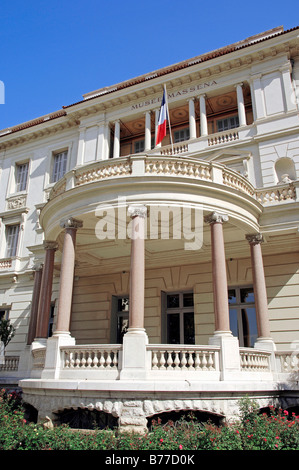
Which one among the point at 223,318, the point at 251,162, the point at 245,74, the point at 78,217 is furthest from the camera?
the point at 245,74

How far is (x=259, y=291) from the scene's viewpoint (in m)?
13.4

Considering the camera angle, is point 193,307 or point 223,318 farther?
point 193,307

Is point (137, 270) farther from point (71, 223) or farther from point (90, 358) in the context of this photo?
point (71, 223)

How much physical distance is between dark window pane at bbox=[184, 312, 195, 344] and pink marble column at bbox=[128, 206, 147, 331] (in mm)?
7200

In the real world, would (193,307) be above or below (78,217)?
below

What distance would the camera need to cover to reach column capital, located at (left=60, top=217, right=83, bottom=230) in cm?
1293

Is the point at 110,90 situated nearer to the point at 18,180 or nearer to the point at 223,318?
the point at 18,180

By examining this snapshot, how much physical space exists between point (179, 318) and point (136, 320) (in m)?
7.63

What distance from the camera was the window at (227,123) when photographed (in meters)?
20.1

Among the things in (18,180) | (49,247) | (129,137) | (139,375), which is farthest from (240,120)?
(18,180)

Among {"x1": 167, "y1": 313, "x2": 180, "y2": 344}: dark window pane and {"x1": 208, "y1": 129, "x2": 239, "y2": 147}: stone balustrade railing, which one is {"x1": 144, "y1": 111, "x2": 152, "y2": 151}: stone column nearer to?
{"x1": 208, "y1": 129, "x2": 239, "y2": 147}: stone balustrade railing

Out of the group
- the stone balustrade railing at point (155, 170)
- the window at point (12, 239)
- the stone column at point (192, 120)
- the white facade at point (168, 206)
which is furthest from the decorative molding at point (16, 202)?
the stone column at point (192, 120)

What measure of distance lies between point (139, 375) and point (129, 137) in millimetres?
16269
